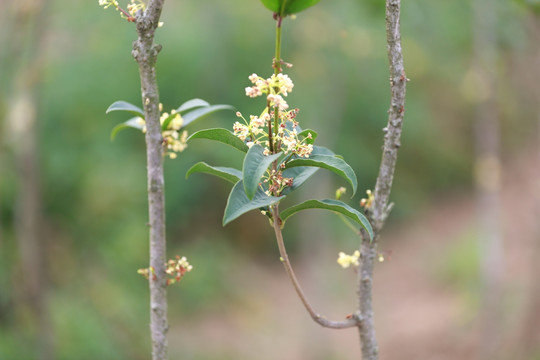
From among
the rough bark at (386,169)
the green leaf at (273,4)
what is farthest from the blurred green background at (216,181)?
the green leaf at (273,4)

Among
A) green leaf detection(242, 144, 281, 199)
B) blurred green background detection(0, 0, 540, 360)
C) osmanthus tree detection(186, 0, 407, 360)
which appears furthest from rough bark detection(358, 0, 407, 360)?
blurred green background detection(0, 0, 540, 360)

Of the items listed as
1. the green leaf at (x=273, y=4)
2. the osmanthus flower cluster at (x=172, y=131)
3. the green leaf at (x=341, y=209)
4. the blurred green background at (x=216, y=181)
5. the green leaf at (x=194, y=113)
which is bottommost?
the green leaf at (x=341, y=209)

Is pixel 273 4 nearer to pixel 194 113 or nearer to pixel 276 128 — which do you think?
pixel 276 128

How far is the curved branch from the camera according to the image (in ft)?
2.30

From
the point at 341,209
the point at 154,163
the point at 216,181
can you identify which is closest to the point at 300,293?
the point at 341,209

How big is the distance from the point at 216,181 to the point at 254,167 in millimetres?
3535

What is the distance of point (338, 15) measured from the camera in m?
2.59

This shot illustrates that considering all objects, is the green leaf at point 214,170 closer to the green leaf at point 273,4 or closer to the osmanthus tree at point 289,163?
the osmanthus tree at point 289,163

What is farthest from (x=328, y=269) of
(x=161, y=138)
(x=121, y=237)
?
(x=161, y=138)

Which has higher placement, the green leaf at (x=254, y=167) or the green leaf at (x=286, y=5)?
the green leaf at (x=286, y=5)

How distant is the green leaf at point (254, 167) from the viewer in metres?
0.59

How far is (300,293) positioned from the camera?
755 mm

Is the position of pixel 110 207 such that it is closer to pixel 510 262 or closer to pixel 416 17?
pixel 416 17

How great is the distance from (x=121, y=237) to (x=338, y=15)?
170 centimetres
